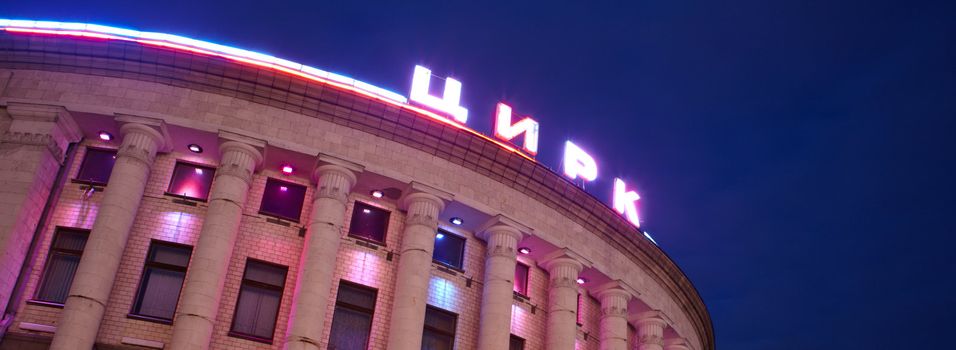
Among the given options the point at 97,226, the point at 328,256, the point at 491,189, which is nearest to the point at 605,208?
the point at 491,189

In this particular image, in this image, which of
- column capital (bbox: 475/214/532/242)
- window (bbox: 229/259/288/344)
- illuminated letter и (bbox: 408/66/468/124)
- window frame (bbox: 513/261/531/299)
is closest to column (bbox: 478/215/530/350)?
column capital (bbox: 475/214/532/242)

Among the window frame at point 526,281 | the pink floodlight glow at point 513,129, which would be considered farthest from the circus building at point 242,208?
the pink floodlight glow at point 513,129

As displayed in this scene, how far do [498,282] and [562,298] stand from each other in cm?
369

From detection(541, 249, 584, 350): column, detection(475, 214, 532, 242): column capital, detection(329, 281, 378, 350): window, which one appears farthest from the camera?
detection(541, 249, 584, 350): column

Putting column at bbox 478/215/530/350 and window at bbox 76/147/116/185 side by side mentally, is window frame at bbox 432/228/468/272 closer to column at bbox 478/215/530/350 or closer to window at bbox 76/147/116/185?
column at bbox 478/215/530/350

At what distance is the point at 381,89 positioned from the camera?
32.1 meters

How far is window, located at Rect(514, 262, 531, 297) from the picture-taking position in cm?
3538

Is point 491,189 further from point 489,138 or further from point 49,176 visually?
point 49,176

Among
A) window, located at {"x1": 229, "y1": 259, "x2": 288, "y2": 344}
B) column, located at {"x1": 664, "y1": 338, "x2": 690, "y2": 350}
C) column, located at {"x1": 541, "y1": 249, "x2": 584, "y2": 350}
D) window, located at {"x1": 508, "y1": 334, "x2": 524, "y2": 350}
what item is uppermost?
column, located at {"x1": 664, "y1": 338, "x2": 690, "y2": 350}

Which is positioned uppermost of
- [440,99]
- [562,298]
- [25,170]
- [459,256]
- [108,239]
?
[440,99]

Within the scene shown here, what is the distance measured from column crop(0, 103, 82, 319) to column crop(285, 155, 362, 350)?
8.61 metres

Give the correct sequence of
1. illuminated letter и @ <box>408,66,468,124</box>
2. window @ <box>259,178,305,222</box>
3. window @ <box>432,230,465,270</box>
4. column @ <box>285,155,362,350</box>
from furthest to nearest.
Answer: window @ <box>432,230,465,270</box>, illuminated letter и @ <box>408,66,468,124</box>, window @ <box>259,178,305,222</box>, column @ <box>285,155,362,350</box>

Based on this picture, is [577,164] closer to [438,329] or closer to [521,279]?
[521,279]

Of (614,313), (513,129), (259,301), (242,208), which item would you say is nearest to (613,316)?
(614,313)
